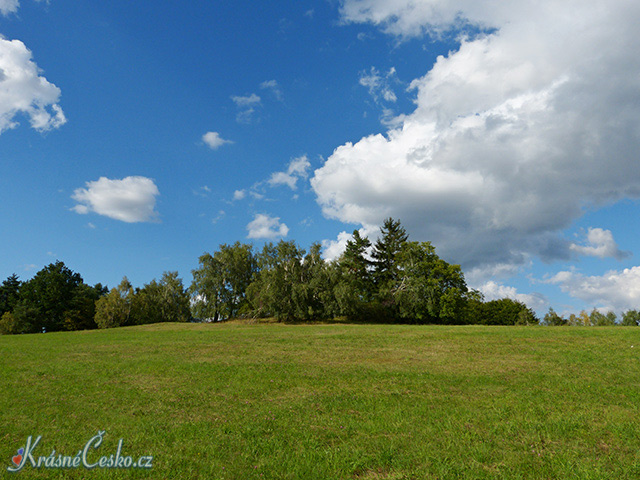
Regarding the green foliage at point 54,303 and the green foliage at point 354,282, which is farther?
the green foliage at point 54,303

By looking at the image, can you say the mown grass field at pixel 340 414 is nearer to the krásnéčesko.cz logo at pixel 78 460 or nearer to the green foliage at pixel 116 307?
the krásnéčesko.cz logo at pixel 78 460

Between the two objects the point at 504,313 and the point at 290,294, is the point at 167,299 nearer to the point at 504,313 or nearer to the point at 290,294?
the point at 290,294

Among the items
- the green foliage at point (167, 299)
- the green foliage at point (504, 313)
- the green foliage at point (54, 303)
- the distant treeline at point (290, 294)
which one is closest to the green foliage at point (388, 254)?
the distant treeline at point (290, 294)

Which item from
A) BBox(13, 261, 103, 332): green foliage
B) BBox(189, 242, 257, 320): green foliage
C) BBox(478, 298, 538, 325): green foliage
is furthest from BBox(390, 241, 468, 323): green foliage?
BBox(13, 261, 103, 332): green foliage

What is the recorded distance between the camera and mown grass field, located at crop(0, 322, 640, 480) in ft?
23.0

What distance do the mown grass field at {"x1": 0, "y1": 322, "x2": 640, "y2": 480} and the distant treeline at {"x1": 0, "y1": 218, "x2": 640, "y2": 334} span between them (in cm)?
3535

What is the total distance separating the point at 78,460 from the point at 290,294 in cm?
4829

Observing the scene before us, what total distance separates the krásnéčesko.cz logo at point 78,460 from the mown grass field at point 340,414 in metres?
0.18

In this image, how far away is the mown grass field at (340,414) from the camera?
7023mm

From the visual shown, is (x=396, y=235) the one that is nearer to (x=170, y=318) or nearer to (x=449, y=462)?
(x=170, y=318)

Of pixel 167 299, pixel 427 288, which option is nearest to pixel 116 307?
pixel 167 299

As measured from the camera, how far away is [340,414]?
32.5 feet

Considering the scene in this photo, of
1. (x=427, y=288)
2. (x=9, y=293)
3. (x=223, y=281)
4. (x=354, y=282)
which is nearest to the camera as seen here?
(x=427, y=288)

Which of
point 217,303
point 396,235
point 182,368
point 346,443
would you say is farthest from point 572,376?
point 217,303
